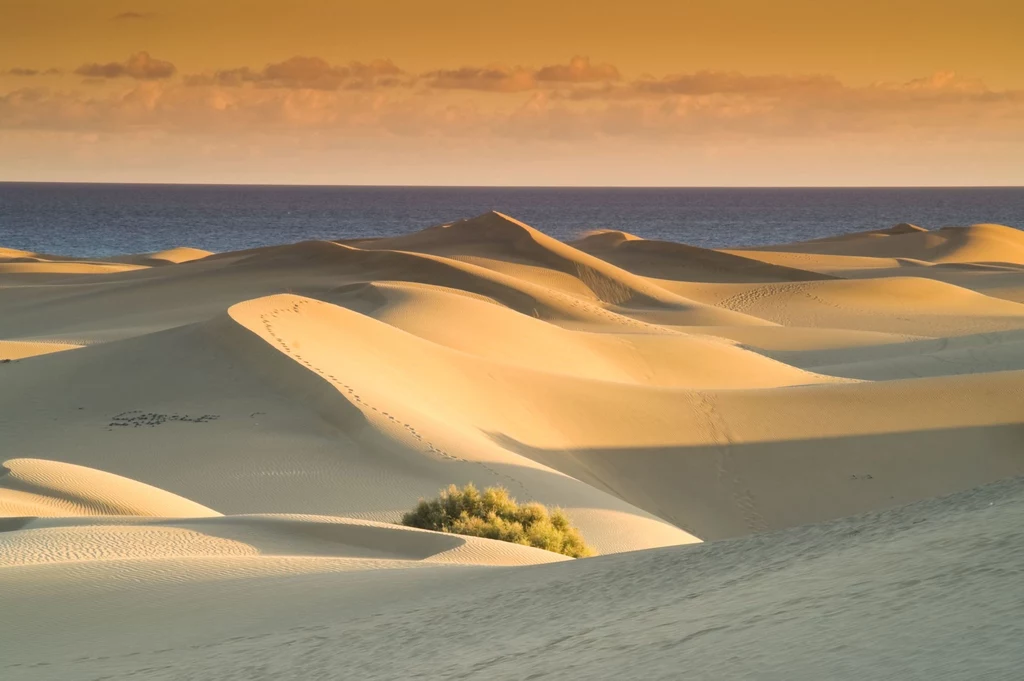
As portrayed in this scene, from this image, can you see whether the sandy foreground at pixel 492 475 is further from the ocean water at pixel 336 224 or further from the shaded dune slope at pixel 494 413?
the ocean water at pixel 336 224

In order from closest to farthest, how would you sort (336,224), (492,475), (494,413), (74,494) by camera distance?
(74,494)
(492,475)
(494,413)
(336,224)

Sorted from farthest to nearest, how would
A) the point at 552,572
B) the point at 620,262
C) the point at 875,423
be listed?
the point at 620,262 < the point at 875,423 < the point at 552,572

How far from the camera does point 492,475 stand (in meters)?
13.5

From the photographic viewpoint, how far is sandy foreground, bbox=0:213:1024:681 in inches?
190

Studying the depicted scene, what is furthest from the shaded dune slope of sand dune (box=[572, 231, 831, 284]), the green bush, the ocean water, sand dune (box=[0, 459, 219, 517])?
the ocean water

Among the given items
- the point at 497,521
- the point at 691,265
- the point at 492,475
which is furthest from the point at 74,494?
the point at 691,265

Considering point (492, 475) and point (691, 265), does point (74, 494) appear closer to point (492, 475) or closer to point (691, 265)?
point (492, 475)

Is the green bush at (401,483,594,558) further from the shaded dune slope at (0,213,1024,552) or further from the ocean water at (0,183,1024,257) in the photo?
the ocean water at (0,183,1024,257)

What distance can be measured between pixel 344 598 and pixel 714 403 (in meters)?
12.8

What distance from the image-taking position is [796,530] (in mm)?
6324

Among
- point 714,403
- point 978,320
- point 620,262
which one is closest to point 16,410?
point 714,403

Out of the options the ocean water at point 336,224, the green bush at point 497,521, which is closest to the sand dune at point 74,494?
the green bush at point 497,521

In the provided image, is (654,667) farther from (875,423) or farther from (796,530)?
(875,423)

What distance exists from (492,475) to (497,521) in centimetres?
301
